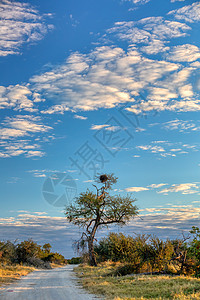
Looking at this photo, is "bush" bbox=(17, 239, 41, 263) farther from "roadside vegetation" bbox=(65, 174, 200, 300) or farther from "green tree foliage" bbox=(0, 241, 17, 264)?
"roadside vegetation" bbox=(65, 174, 200, 300)

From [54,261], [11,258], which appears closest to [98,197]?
[11,258]

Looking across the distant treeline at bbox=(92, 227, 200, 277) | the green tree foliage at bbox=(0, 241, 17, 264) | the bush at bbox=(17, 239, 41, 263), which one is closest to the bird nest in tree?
the distant treeline at bbox=(92, 227, 200, 277)

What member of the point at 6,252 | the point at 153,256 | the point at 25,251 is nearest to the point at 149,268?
the point at 153,256

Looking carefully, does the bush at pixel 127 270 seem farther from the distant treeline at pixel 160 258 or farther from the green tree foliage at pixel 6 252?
the green tree foliage at pixel 6 252

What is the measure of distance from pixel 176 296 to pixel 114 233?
62.8 feet

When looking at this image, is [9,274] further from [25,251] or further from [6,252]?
[25,251]

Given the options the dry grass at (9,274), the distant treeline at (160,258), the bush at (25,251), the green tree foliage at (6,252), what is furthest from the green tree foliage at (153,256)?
the bush at (25,251)

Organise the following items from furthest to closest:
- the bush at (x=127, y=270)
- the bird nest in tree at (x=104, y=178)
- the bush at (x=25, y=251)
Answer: the bush at (x=25, y=251), the bird nest in tree at (x=104, y=178), the bush at (x=127, y=270)

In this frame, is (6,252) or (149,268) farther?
(6,252)

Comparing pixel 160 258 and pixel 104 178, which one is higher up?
pixel 104 178

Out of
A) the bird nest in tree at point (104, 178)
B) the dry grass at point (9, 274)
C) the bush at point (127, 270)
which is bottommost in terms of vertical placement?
the bush at point (127, 270)

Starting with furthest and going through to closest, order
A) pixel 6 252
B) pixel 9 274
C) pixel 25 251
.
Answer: pixel 25 251 < pixel 6 252 < pixel 9 274

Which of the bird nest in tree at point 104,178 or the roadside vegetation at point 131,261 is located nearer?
the roadside vegetation at point 131,261

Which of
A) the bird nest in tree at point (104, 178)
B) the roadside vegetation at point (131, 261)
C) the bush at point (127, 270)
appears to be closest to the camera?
the roadside vegetation at point (131, 261)
